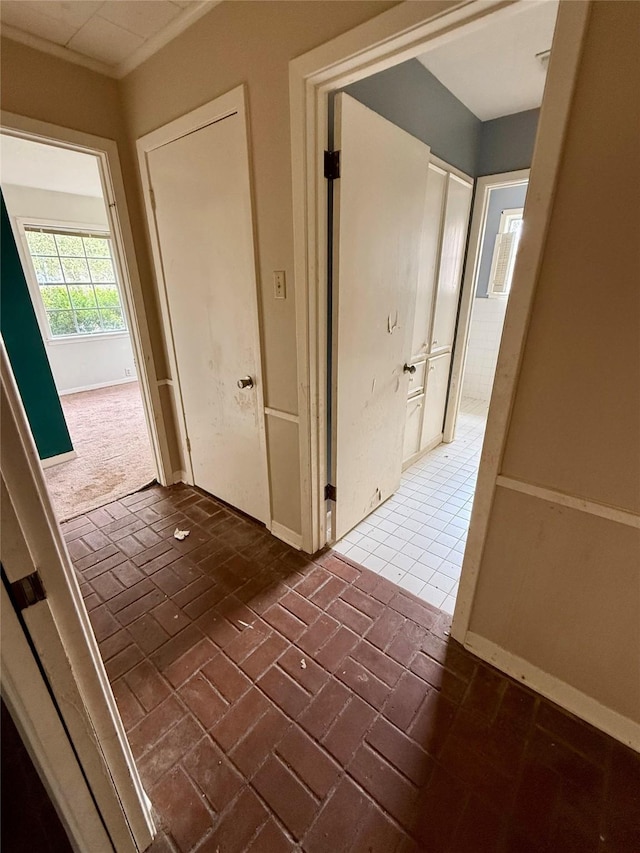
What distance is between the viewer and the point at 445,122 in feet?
7.05

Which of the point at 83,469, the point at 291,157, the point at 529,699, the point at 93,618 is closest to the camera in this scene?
the point at 529,699

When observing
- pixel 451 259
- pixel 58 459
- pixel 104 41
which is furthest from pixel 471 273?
pixel 58 459

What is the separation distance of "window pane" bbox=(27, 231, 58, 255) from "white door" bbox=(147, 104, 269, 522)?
148 inches

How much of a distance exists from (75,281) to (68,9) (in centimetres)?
425

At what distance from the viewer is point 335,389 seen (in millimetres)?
1738

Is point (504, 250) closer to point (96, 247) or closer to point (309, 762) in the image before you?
point (309, 762)

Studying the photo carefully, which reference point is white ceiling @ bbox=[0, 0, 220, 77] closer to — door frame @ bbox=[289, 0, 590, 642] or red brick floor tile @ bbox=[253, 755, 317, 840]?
door frame @ bbox=[289, 0, 590, 642]

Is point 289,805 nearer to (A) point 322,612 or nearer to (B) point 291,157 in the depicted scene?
(A) point 322,612

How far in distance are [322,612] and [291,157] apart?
193cm

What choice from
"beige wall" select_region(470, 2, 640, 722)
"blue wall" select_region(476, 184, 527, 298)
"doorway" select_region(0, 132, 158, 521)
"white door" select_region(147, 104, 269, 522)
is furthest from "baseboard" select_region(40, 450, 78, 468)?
"blue wall" select_region(476, 184, 527, 298)

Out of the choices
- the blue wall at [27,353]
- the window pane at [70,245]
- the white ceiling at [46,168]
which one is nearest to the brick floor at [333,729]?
the blue wall at [27,353]

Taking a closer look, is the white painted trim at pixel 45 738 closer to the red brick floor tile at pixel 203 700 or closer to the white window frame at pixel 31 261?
the red brick floor tile at pixel 203 700

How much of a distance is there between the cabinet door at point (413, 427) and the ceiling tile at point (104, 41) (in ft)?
7.90

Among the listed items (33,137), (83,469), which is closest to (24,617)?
(33,137)
